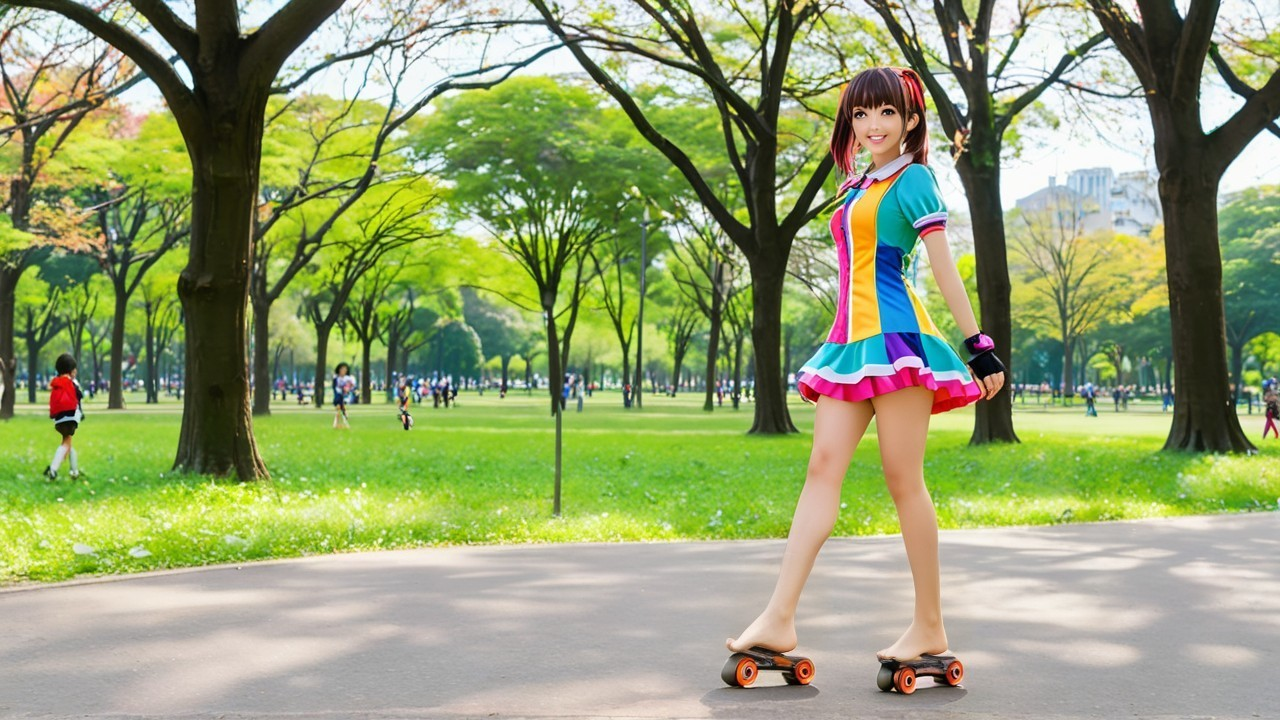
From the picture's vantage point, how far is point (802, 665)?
383 cm

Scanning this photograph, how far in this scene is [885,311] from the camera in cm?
381

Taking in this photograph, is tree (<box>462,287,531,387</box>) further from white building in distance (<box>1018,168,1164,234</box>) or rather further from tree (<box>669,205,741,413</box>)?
tree (<box>669,205,741,413</box>)

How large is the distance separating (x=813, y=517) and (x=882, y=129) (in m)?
1.31

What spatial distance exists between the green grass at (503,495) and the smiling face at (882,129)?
4675mm

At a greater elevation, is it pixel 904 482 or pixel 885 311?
pixel 885 311

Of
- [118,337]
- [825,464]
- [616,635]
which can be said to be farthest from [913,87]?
[118,337]

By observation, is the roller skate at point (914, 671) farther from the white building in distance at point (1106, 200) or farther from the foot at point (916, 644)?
the white building in distance at point (1106, 200)

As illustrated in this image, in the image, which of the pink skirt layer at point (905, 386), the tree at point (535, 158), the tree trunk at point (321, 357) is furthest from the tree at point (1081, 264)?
the pink skirt layer at point (905, 386)

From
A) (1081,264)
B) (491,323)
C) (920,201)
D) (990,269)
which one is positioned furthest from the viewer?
(491,323)

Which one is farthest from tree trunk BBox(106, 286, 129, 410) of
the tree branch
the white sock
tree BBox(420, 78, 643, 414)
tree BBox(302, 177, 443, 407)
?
the tree branch

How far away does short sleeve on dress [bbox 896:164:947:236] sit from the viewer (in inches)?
150

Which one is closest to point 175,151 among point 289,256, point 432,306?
point 289,256

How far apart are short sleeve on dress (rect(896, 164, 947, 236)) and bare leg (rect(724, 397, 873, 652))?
0.61 metres

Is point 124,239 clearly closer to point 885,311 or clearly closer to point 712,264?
point 712,264
